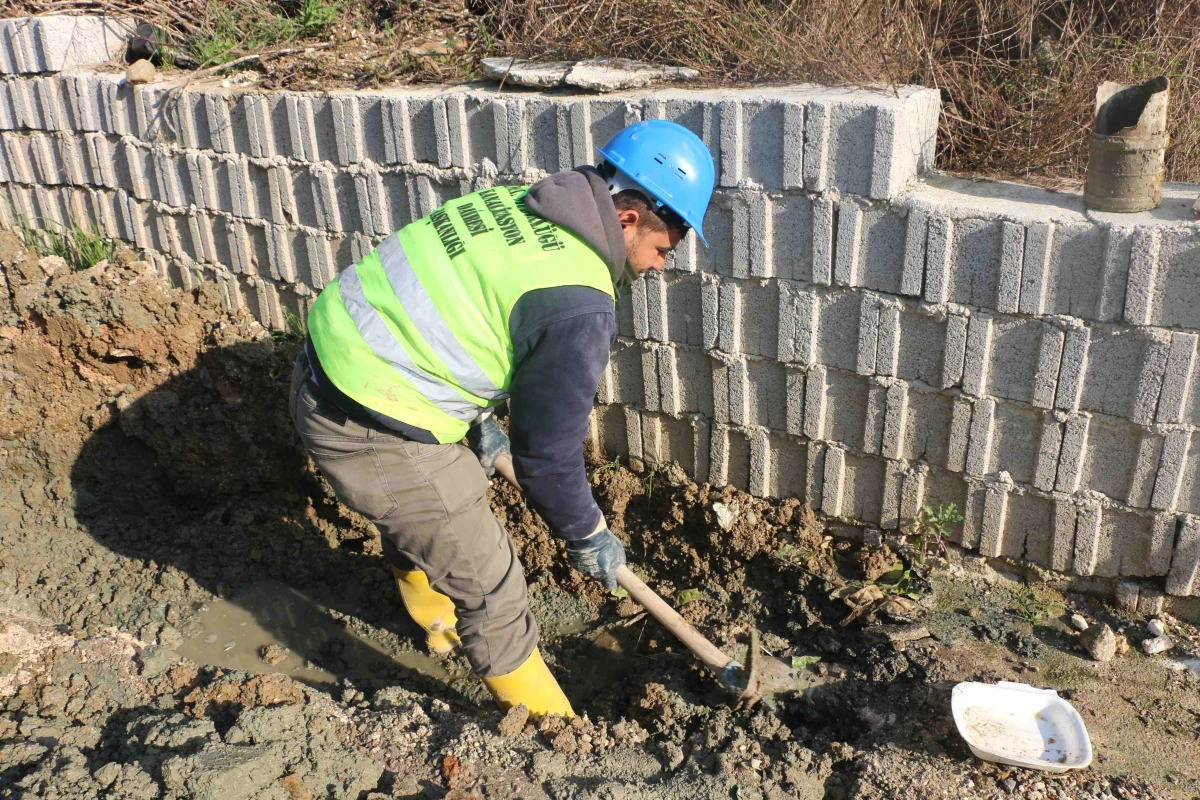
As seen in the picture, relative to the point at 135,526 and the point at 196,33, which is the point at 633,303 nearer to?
the point at 135,526

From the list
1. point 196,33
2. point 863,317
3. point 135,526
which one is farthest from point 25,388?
point 863,317

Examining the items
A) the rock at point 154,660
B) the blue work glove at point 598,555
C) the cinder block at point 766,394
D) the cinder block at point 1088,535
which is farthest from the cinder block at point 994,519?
the rock at point 154,660

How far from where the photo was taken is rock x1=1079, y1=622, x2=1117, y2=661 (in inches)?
128

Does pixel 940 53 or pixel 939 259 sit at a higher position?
pixel 940 53

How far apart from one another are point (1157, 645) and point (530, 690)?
2.17 meters

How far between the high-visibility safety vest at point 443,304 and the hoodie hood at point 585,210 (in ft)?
0.11

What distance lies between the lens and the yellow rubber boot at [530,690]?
126 inches

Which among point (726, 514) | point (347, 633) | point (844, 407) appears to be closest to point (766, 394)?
point (844, 407)

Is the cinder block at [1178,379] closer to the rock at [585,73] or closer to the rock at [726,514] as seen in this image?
the rock at [726,514]

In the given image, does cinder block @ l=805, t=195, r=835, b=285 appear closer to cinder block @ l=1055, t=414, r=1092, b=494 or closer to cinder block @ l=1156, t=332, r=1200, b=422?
cinder block @ l=1055, t=414, r=1092, b=494

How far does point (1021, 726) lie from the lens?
294 centimetres

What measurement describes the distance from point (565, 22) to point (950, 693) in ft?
10.4

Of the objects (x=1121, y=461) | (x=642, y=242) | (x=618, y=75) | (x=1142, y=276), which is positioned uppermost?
(x=618, y=75)

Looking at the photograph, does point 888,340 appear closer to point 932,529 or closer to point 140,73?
point 932,529
